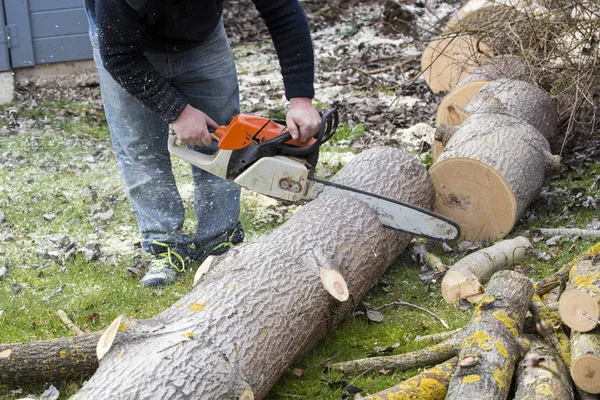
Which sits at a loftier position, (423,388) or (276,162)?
(276,162)

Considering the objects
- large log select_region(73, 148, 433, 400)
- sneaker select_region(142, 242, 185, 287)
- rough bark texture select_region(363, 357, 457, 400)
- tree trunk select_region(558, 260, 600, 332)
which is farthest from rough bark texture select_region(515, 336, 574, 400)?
sneaker select_region(142, 242, 185, 287)

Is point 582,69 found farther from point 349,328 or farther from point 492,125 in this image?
point 349,328

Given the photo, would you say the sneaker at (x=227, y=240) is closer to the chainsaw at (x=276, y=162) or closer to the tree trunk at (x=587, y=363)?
the chainsaw at (x=276, y=162)

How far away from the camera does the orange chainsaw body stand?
338cm

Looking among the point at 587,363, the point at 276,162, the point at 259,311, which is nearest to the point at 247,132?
the point at 276,162

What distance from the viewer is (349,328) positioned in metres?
3.54

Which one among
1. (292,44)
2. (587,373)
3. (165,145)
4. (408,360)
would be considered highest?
(292,44)

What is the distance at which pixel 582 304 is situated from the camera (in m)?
2.69

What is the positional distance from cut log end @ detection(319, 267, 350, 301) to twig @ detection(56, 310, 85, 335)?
125cm

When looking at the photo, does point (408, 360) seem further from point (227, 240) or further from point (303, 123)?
point (227, 240)

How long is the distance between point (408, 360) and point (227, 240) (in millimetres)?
1715

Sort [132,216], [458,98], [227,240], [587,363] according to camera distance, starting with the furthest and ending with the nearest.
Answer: [458,98] → [132,216] → [227,240] → [587,363]

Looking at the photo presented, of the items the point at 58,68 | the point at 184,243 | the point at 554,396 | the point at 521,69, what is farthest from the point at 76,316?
the point at 58,68

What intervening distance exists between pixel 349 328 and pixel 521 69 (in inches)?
109
